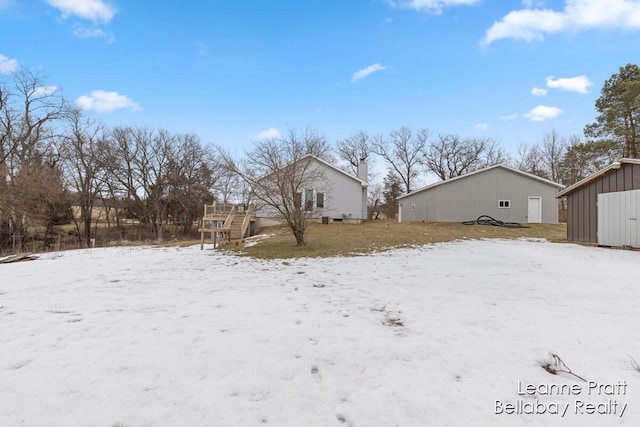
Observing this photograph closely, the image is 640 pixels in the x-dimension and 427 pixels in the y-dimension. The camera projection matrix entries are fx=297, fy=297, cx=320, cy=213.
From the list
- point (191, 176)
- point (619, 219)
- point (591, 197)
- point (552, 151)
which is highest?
point (552, 151)

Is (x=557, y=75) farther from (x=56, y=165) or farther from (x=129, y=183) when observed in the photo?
(x=56, y=165)

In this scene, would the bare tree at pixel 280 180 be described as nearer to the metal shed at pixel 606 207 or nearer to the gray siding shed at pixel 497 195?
the metal shed at pixel 606 207

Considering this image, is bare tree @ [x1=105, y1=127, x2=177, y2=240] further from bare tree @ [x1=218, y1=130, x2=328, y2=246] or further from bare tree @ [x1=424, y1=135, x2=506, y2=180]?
bare tree @ [x1=424, y1=135, x2=506, y2=180]

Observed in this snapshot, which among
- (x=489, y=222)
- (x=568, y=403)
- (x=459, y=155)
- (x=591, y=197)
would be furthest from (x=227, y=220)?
(x=459, y=155)

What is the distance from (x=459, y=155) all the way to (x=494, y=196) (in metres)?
18.2

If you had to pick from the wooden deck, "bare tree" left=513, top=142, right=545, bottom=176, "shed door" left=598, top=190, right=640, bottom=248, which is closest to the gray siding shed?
"shed door" left=598, top=190, right=640, bottom=248

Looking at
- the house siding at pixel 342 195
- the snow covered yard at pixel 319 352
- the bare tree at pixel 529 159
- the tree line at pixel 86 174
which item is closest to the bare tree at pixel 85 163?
the tree line at pixel 86 174

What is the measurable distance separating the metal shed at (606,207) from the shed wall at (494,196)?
28.9 feet

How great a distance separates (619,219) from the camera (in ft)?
32.2

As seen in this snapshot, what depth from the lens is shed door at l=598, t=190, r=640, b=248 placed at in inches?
370

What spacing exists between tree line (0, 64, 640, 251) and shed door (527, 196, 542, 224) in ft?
20.4

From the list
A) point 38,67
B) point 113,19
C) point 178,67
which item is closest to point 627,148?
point 178,67

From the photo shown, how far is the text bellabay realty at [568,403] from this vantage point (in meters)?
1.96

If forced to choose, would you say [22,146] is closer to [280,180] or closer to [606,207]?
[280,180]
